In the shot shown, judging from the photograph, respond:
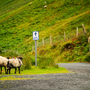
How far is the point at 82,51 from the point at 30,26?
46913mm

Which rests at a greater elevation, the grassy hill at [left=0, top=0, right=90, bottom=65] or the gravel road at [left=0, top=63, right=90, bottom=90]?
the grassy hill at [left=0, top=0, right=90, bottom=65]

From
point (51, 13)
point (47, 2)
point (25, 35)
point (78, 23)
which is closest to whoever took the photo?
point (78, 23)

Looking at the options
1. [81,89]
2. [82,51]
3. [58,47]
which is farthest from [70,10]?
[81,89]

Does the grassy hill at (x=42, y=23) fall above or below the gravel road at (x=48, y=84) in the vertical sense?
above

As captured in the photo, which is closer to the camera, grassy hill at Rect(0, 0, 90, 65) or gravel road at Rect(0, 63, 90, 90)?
gravel road at Rect(0, 63, 90, 90)

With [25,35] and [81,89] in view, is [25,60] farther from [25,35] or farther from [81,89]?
[25,35]

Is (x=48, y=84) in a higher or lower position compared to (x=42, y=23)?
lower

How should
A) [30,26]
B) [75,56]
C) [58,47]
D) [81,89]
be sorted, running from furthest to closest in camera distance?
[30,26]
[58,47]
[75,56]
[81,89]

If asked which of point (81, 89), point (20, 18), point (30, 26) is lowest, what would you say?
point (81, 89)

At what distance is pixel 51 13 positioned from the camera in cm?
7600

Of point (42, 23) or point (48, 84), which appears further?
point (42, 23)

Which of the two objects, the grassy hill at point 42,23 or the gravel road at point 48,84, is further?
the grassy hill at point 42,23

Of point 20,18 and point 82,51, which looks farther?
point 20,18

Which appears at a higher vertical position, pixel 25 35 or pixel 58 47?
pixel 25 35
